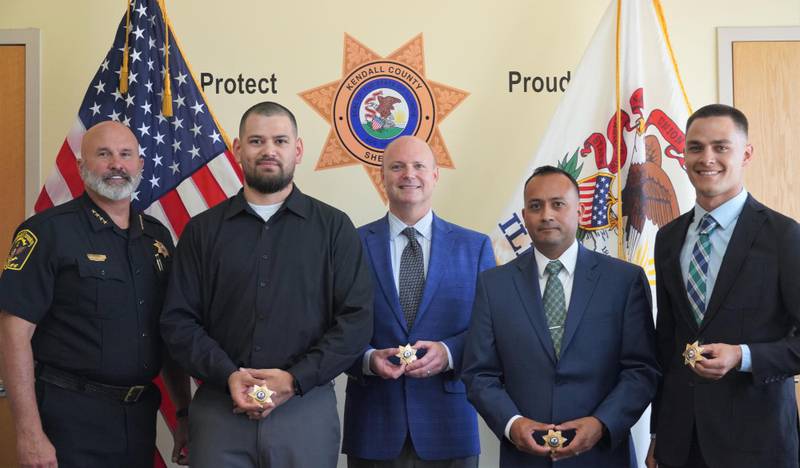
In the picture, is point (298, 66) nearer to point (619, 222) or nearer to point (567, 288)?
point (619, 222)

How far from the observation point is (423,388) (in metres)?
2.82

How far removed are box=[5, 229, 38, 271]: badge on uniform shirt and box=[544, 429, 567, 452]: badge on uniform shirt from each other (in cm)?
198

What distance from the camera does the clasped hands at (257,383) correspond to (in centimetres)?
240

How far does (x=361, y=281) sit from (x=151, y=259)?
896 millimetres

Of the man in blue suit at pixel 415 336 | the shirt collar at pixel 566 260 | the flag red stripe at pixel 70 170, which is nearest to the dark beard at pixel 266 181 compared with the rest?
the man in blue suit at pixel 415 336

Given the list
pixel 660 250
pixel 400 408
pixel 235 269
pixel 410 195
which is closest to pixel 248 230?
pixel 235 269

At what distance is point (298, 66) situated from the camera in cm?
397

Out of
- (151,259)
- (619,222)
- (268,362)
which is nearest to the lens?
(268,362)

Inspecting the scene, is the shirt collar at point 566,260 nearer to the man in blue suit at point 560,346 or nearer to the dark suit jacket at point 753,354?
the man in blue suit at point 560,346

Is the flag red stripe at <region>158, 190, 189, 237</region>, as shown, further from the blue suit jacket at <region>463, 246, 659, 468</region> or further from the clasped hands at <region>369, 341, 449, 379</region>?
the blue suit jacket at <region>463, 246, 659, 468</region>

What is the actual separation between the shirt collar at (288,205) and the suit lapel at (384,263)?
356mm

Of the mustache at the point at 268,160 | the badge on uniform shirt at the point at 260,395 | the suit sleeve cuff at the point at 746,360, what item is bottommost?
the badge on uniform shirt at the point at 260,395

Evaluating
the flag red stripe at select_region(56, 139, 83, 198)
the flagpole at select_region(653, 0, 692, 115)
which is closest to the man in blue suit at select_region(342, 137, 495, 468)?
the flagpole at select_region(653, 0, 692, 115)

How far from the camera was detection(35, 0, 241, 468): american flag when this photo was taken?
3586 millimetres
